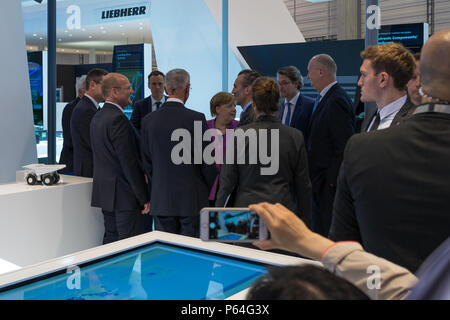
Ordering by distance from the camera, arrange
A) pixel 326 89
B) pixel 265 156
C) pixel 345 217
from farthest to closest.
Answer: pixel 326 89, pixel 265 156, pixel 345 217

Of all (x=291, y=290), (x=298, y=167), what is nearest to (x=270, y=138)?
(x=298, y=167)

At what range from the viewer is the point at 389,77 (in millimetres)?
2305

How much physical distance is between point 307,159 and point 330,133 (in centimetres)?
37

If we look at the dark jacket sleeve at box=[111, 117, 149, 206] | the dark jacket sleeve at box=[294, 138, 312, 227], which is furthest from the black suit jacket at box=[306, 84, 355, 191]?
the dark jacket sleeve at box=[111, 117, 149, 206]

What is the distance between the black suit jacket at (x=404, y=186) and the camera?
1.20 meters

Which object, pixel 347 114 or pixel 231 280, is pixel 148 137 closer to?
pixel 347 114

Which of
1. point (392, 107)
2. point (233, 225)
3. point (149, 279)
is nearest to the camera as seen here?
point (233, 225)

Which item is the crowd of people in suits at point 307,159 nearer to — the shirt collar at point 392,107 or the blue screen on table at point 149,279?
the shirt collar at point 392,107

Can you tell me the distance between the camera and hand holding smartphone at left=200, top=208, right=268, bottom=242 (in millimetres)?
1085

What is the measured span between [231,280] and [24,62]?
3.64 m

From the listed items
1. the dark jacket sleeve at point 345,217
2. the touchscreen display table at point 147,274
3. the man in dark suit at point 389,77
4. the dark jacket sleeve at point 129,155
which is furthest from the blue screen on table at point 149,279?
the dark jacket sleeve at point 129,155

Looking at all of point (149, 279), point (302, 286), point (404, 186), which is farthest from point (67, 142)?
point (302, 286)

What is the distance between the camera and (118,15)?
10.8 m

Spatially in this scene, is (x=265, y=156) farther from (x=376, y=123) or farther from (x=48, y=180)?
(x=48, y=180)
